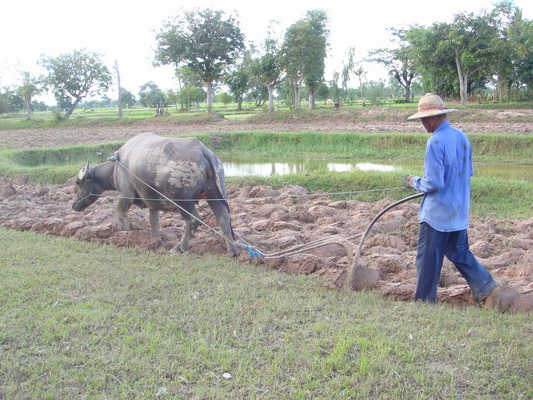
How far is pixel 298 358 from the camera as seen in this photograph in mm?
3824

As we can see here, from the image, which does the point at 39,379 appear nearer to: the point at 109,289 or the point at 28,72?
the point at 109,289

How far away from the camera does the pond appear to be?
14.5 metres

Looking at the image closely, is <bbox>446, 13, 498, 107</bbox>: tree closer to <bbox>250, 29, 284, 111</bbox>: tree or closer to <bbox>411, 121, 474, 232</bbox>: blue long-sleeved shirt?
<bbox>250, 29, 284, 111</bbox>: tree

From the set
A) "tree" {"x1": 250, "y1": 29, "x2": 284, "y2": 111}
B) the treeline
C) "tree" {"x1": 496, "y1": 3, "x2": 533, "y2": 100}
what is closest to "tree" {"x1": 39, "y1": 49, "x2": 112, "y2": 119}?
the treeline

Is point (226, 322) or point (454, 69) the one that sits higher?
point (454, 69)

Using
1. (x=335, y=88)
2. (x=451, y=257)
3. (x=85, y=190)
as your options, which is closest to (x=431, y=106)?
(x=451, y=257)

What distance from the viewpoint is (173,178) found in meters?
6.77

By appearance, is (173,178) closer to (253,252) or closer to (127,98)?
(253,252)

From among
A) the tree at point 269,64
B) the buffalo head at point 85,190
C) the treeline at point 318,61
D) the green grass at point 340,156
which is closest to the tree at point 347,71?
the treeline at point 318,61

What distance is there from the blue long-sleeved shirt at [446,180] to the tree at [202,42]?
111 feet

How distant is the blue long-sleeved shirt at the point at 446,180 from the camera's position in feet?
14.9

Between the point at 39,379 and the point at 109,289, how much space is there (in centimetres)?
176

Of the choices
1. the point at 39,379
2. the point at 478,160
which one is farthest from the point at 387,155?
the point at 39,379

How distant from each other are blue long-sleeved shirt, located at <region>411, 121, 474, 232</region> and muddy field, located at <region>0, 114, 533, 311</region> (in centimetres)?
80
